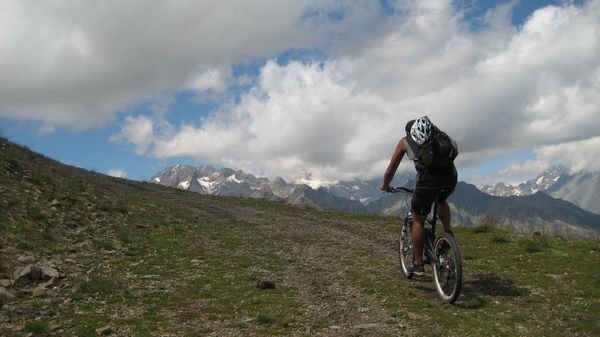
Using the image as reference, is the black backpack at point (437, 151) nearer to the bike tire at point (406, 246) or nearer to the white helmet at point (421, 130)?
the white helmet at point (421, 130)

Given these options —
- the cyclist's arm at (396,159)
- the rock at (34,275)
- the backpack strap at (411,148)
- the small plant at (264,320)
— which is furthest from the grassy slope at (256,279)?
the backpack strap at (411,148)

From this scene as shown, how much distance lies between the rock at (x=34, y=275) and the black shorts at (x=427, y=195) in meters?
8.30

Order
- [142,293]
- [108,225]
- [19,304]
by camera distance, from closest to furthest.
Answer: [19,304]
[142,293]
[108,225]

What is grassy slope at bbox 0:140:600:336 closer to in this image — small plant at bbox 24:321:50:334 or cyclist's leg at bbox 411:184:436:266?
small plant at bbox 24:321:50:334

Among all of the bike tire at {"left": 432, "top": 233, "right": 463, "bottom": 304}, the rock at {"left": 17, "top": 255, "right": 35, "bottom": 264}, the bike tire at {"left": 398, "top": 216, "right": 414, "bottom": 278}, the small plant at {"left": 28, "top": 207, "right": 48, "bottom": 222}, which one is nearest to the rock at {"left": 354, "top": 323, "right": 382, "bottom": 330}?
the bike tire at {"left": 432, "top": 233, "right": 463, "bottom": 304}

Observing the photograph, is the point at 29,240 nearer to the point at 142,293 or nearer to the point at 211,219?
the point at 142,293

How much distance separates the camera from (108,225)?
17312mm

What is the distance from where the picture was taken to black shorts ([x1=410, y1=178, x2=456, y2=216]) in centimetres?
940

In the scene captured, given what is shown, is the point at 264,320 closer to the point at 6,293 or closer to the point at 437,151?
the point at 437,151

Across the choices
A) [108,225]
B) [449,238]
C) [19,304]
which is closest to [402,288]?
[449,238]

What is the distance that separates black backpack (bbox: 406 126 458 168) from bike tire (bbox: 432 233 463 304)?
1.49 meters

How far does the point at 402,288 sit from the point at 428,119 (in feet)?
12.6

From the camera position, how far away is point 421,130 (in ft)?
29.9

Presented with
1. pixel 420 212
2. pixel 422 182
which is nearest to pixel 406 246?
pixel 420 212
